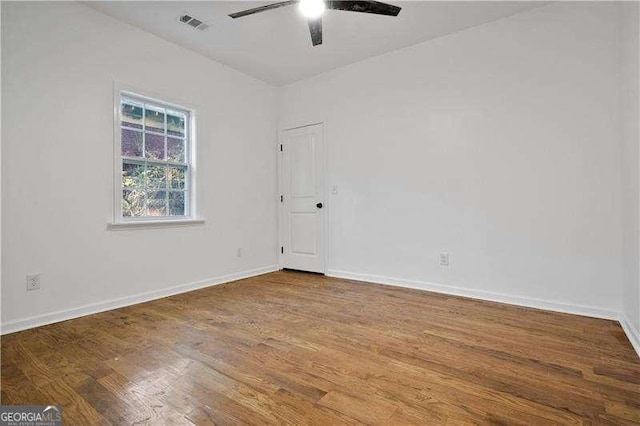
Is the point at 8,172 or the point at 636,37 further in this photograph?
the point at 8,172

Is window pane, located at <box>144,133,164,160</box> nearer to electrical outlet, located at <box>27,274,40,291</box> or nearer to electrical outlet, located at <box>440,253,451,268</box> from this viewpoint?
electrical outlet, located at <box>27,274,40,291</box>

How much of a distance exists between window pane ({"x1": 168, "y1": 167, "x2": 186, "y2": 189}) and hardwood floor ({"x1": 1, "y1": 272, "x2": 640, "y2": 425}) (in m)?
1.37

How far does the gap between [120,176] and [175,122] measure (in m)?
0.94

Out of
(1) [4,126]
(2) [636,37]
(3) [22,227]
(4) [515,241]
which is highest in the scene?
(2) [636,37]

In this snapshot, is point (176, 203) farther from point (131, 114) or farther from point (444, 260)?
point (444, 260)

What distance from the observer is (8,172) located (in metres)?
2.36

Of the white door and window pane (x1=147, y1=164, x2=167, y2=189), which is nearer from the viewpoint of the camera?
window pane (x1=147, y1=164, x2=167, y2=189)

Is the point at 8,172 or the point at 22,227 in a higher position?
the point at 8,172

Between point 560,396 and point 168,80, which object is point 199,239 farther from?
point 560,396

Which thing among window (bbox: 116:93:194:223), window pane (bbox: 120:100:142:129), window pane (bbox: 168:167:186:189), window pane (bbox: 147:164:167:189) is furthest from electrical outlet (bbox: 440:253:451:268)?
window pane (bbox: 120:100:142:129)

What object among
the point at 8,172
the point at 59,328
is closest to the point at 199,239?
the point at 59,328

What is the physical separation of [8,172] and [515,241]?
168 inches

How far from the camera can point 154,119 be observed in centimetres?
338

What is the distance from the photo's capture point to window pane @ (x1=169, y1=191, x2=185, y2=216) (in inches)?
140
